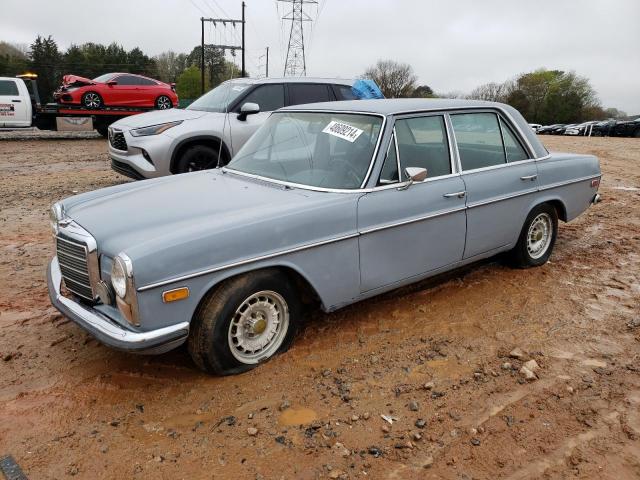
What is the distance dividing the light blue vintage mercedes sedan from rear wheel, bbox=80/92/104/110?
14.6 meters

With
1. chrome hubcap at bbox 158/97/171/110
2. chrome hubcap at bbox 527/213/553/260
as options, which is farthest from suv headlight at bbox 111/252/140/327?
chrome hubcap at bbox 158/97/171/110

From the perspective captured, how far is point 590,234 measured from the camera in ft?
20.6

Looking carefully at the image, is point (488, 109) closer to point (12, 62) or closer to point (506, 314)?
point (506, 314)

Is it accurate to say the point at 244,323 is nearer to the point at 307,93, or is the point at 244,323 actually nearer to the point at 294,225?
the point at 294,225

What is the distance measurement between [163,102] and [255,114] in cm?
1186

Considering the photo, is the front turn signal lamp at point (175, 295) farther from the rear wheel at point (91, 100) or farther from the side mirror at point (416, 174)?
the rear wheel at point (91, 100)

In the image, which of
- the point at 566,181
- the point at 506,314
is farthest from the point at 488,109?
the point at 506,314

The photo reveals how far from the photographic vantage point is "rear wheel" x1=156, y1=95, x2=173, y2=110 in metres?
18.2

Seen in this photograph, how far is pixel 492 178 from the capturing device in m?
4.34

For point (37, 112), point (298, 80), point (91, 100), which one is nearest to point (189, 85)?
point (91, 100)

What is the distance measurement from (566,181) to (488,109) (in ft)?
3.80

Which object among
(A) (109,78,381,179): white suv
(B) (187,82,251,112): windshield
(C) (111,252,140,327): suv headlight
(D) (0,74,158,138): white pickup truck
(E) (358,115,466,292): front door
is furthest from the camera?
(D) (0,74,158,138): white pickup truck

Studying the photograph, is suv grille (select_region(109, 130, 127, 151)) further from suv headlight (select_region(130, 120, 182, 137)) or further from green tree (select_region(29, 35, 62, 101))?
green tree (select_region(29, 35, 62, 101))

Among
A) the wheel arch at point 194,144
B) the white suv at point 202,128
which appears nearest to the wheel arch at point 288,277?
the white suv at point 202,128
